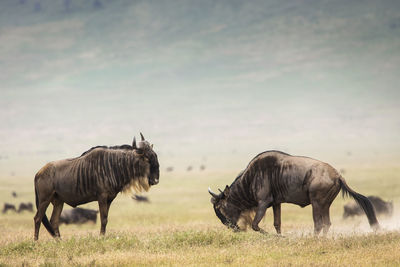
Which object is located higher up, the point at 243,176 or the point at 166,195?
the point at 243,176

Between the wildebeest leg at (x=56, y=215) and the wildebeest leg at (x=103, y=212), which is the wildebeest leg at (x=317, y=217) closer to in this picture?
the wildebeest leg at (x=103, y=212)

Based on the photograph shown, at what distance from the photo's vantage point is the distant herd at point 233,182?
1370 centimetres

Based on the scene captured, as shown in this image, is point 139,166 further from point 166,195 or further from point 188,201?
point 166,195

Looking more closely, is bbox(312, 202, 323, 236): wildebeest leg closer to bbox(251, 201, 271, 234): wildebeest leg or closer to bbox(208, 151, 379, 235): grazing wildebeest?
bbox(208, 151, 379, 235): grazing wildebeest

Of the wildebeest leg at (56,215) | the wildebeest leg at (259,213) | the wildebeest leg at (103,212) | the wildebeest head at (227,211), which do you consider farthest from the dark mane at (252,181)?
the wildebeest leg at (56,215)

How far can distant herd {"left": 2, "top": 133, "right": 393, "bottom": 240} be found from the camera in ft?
44.9

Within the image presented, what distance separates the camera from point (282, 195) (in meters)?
14.1

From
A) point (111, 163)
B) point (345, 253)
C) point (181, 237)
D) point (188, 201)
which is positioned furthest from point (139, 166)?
point (188, 201)

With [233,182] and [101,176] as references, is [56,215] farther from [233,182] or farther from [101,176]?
[233,182]

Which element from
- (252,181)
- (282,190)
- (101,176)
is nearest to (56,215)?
(101,176)

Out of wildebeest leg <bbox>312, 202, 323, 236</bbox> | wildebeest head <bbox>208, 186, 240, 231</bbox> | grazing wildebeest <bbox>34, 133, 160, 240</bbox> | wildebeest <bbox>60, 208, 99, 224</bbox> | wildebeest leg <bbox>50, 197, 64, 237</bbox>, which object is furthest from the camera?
wildebeest <bbox>60, 208, 99, 224</bbox>

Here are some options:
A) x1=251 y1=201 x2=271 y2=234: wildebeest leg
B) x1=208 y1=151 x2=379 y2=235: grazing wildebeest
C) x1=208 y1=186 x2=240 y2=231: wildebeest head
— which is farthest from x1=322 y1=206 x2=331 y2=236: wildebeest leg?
x1=208 y1=186 x2=240 y2=231: wildebeest head

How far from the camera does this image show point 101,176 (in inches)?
562

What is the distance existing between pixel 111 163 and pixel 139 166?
28.3 inches
